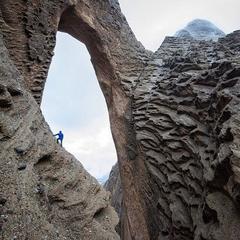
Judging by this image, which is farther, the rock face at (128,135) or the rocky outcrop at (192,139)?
the rocky outcrop at (192,139)

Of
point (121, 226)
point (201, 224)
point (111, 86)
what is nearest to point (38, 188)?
point (201, 224)

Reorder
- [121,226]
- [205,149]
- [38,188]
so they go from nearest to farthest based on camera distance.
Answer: [38,188] → [205,149] → [121,226]

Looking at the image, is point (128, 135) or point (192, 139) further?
point (128, 135)

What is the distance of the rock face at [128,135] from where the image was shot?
12.0 feet

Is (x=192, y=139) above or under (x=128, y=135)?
above

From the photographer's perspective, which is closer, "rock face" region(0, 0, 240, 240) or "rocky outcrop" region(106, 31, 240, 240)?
"rock face" region(0, 0, 240, 240)

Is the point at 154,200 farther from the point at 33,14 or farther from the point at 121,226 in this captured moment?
the point at 33,14

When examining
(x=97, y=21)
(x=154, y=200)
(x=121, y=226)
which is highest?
(x=97, y=21)

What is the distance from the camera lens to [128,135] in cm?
962

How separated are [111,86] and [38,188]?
7.96 meters

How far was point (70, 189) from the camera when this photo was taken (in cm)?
404

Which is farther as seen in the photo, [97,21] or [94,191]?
[97,21]

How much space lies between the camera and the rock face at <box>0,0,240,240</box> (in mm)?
3650

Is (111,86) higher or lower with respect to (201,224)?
higher
